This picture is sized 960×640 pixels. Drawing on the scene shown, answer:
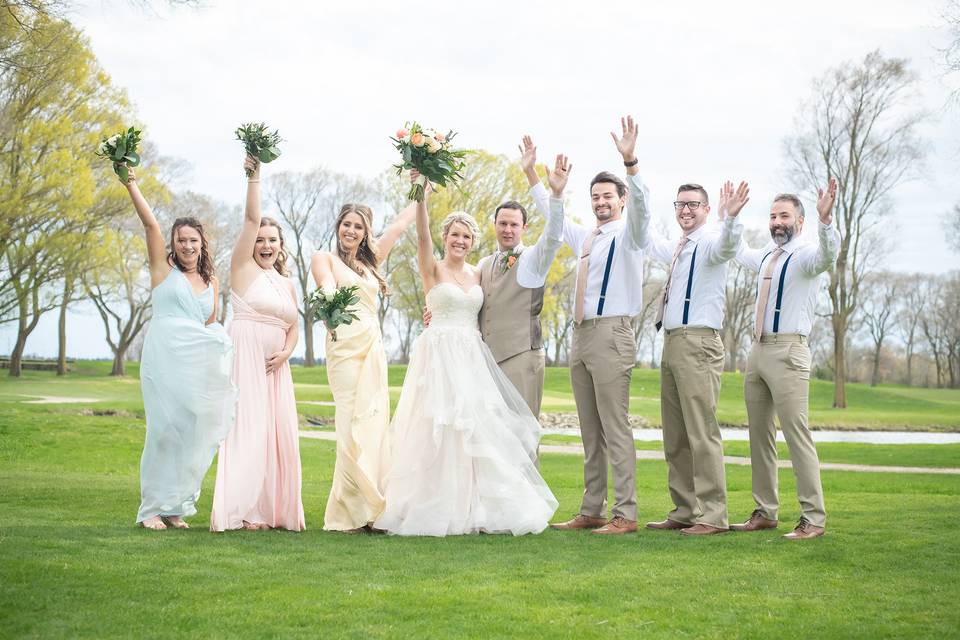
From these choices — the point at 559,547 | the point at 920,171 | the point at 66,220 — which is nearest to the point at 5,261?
the point at 66,220

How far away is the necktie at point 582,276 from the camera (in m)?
7.66

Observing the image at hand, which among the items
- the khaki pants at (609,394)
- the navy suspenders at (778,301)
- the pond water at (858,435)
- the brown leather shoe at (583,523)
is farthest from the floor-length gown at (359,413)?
the pond water at (858,435)

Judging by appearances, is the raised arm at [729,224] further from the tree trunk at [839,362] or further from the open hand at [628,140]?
the tree trunk at [839,362]

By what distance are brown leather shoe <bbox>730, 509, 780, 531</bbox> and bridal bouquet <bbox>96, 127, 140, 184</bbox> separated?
5.67 metres

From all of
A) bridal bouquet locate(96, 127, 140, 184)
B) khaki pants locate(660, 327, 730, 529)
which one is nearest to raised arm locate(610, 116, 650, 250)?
khaki pants locate(660, 327, 730, 529)

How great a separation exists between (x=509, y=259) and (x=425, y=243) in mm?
752

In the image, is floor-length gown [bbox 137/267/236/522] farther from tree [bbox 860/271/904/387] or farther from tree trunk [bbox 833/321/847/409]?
tree [bbox 860/271/904/387]

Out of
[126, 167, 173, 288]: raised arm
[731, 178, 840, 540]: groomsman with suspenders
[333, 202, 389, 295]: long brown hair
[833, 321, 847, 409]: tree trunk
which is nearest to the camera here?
[731, 178, 840, 540]: groomsman with suspenders

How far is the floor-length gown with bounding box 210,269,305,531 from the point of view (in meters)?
7.42

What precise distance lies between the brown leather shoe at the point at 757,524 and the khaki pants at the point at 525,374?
1.89 m

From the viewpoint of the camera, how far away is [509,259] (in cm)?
785

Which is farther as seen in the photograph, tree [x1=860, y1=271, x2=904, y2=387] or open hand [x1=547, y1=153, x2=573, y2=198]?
tree [x1=860, y1=271, x2=904, y2=387]

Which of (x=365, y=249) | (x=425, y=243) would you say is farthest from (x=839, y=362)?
(x=425, y=243)

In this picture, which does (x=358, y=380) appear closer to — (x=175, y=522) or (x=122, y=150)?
(x=175, y=522)
